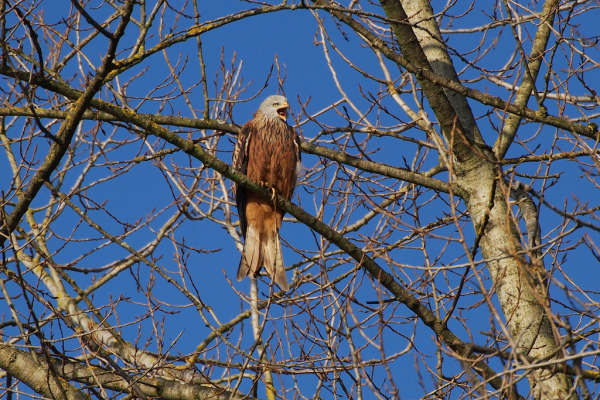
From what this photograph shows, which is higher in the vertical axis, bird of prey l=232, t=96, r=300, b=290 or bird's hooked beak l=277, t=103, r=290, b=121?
bird's hooked beak l=277, t=103, r=290, b=121

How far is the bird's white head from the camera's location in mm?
5453

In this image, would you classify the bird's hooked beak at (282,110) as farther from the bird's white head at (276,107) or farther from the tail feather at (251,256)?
the tail feather at (251,256)

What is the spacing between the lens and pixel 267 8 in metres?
3.82

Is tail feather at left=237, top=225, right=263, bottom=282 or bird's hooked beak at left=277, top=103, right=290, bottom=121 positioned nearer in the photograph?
tail feather at left=237, top=225, right=263, bottom=282

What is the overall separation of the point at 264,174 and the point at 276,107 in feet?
2.60

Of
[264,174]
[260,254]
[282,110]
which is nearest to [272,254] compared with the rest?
[260,254]

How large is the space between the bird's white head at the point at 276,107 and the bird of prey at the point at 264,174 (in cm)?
4

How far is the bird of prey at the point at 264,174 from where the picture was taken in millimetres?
4980

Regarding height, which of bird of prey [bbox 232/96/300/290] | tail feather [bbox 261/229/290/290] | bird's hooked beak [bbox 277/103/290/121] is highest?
bird's hooked beak [bbox 277/103/290/121]

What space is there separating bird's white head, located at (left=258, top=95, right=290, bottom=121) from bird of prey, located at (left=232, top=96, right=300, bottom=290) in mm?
45

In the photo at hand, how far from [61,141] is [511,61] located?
381 centimetres

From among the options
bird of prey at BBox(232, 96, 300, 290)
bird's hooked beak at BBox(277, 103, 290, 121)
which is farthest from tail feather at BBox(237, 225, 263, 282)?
bird's hooked beak at BBox(277, 103, 290, 121)

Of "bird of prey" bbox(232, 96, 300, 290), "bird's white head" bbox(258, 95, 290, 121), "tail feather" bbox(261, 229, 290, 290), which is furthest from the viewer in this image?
"bird's white head" bbox(258, 95, 290, 121)

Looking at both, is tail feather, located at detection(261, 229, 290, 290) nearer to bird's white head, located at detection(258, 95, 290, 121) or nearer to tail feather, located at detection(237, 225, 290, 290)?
tail feather, located at detection(237, 225, 290, 290)
